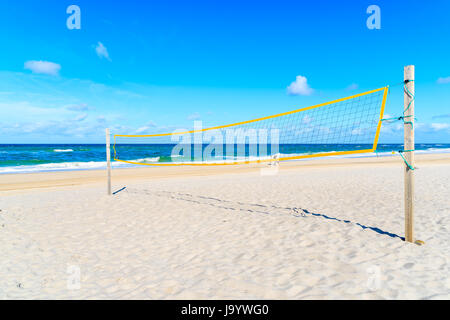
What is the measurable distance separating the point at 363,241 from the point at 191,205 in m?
3.63

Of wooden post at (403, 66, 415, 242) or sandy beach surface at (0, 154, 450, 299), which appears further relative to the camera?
wooden post at (403, 66, 415, 242)

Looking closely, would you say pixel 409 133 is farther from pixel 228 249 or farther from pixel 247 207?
pixel 247 207

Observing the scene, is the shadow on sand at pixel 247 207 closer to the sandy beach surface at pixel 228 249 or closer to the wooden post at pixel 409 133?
the sandy beach surface at pixel 228 249

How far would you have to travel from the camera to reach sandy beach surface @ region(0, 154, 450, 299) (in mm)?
2480

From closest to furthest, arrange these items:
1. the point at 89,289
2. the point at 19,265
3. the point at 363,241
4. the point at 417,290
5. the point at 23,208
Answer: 1. the point at 417,290
2. the point at 89,289
3. the point at 19,265
4. the point at 363,241
5. the point at 23,208

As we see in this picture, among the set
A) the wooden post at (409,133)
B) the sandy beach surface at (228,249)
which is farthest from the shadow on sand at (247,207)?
the wooden post at (409,133)

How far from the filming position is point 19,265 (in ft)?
10.4

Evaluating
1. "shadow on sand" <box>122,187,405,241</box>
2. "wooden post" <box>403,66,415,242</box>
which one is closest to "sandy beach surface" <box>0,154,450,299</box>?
"shadow on sand" <box>122,187,405,241</box>

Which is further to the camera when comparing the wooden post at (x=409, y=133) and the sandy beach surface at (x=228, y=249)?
the wooden post at (x=409, y=133)

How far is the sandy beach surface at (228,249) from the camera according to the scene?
97.7 inches

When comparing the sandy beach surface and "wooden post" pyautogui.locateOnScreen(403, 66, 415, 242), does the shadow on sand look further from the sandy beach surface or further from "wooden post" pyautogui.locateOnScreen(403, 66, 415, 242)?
"wooden post" pyautogui.locateOnScreen(403, 66, 415, 242)
